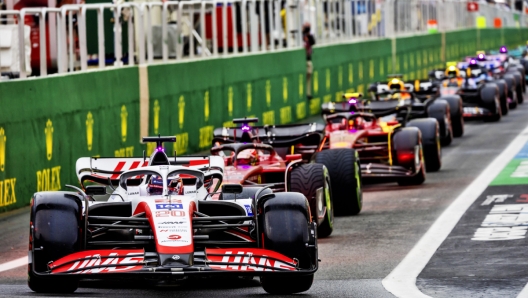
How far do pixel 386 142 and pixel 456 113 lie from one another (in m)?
7.71

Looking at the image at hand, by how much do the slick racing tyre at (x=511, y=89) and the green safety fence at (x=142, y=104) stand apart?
4.10 meters

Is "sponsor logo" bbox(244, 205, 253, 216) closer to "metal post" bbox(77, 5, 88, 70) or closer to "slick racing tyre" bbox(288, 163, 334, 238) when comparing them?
"slick racing tyre" bbox(288, 163, 334, 238)

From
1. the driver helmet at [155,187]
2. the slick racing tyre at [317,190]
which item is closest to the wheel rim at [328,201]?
the slick racing tyre at [317,190]

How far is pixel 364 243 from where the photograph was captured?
13062mm

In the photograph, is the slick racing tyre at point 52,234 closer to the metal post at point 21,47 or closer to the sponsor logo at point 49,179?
the sponsor logo at point 49,179

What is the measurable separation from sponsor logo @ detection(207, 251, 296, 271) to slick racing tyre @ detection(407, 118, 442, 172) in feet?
35.3

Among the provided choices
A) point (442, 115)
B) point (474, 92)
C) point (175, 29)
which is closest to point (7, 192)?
point (175, 29)

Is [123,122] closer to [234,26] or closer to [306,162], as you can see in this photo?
[306,162]

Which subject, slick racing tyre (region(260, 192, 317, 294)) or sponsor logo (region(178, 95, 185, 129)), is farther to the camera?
sponsor logo (region(178, 95, 185, 129))

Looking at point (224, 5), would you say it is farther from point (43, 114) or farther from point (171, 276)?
point (171, 276)

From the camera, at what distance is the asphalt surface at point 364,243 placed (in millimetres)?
10016

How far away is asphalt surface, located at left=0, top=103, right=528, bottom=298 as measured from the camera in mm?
10016

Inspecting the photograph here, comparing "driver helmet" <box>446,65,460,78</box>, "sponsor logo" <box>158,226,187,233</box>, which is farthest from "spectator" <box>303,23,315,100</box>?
"sponsor logo" <box>158,226,187,233</box>

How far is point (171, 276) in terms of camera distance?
901 centimetres
